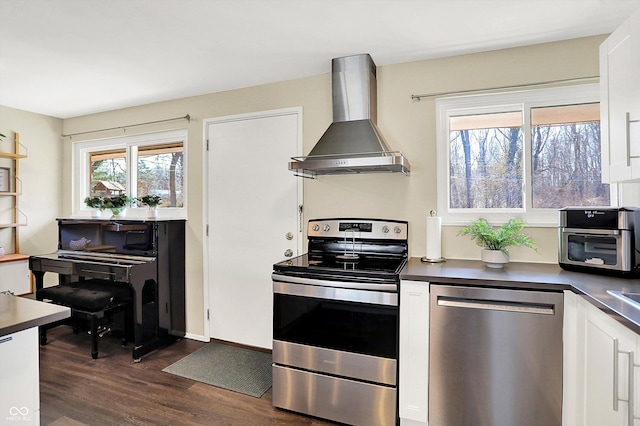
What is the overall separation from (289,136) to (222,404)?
207 centimetres

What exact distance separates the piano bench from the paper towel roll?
266 centimetres

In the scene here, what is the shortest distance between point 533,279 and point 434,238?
675 millimetres

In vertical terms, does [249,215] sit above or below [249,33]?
below

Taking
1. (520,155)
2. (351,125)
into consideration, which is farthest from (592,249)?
(351,125)

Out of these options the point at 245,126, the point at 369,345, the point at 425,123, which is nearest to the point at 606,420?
the point at 369,345

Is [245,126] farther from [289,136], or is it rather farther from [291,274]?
[291,274]

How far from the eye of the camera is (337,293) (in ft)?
6.64

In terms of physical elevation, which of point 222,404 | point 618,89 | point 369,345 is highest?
point 618,89

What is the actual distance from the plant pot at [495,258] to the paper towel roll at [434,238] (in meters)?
0.31

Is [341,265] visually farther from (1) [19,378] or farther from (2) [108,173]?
(2) [108,173]

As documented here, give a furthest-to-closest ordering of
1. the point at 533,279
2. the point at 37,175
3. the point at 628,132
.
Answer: the point at 37,175 < the point at 533,279 < the point at 628,132

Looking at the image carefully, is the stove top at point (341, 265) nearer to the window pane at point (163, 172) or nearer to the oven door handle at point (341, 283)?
the oven door handle at point (341, 283)

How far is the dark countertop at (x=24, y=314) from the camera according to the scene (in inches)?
46.4

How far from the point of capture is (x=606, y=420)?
135cm
